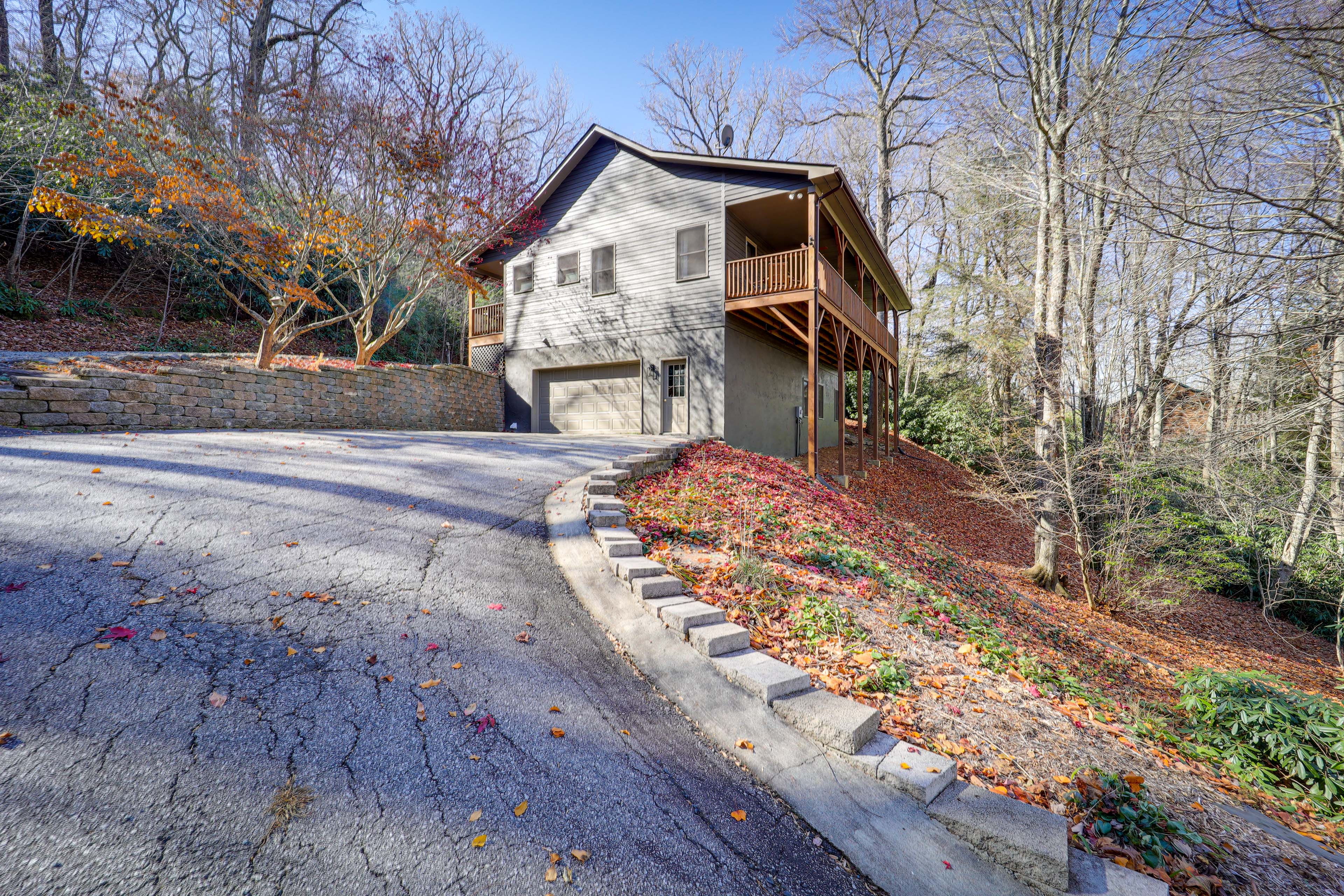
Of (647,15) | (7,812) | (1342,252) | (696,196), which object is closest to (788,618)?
(7,812)

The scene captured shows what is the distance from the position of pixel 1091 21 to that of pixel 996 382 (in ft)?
34.7

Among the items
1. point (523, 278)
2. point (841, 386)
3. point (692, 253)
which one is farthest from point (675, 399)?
point (523, 278)

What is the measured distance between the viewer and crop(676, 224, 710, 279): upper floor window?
10961 millimetres

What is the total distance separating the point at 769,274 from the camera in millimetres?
10102

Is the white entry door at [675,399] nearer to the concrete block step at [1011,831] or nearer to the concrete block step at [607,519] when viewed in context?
the concrete block step at [607,519]

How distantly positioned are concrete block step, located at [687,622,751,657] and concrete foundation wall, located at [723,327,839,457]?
25.5ft

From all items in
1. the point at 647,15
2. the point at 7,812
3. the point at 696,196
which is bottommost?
the point at 7,812

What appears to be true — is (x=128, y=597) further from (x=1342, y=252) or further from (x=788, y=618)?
(x=1342, y=252)

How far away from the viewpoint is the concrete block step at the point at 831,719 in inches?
86.7

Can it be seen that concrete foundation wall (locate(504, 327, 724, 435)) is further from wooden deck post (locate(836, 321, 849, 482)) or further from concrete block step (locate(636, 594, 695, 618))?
concrete block step (locate(636, 594, 695, 618))

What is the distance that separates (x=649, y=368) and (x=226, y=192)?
782 cm

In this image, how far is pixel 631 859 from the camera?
67.1 inches

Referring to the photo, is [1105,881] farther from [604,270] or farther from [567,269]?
[567,269]

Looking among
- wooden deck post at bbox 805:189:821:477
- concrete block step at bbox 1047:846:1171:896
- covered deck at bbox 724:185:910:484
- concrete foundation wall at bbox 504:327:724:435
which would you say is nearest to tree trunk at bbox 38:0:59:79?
concrete foundation wall at bbox 504:327:724:435
